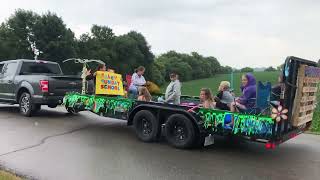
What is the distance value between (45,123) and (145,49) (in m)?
63.6

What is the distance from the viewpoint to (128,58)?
74562 mm

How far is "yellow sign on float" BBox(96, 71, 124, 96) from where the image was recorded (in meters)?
11.4

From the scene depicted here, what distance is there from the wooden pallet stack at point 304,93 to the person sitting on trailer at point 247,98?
0.85 meters

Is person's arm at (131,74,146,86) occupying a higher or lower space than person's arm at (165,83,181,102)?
higher

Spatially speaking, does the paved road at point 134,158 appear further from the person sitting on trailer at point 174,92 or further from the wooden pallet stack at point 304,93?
the person sitting on trailer at point 174,92

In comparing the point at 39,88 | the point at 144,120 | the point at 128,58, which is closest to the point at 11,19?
the point at 128,58

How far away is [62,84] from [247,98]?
22.6 feet

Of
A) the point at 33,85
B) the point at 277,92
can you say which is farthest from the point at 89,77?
the point at 277,92

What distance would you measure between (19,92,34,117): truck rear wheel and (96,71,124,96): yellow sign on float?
314cm

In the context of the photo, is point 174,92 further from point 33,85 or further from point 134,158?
point 33,85

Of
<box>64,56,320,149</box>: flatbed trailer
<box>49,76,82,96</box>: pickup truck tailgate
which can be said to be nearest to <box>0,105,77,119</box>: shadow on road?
<box>49,76,82,96</box>: pickup truck tailgate

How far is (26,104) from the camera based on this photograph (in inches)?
542

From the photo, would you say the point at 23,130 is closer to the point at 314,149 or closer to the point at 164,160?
the point at 164,160

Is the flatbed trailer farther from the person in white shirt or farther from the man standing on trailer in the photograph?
the person in white shirt
